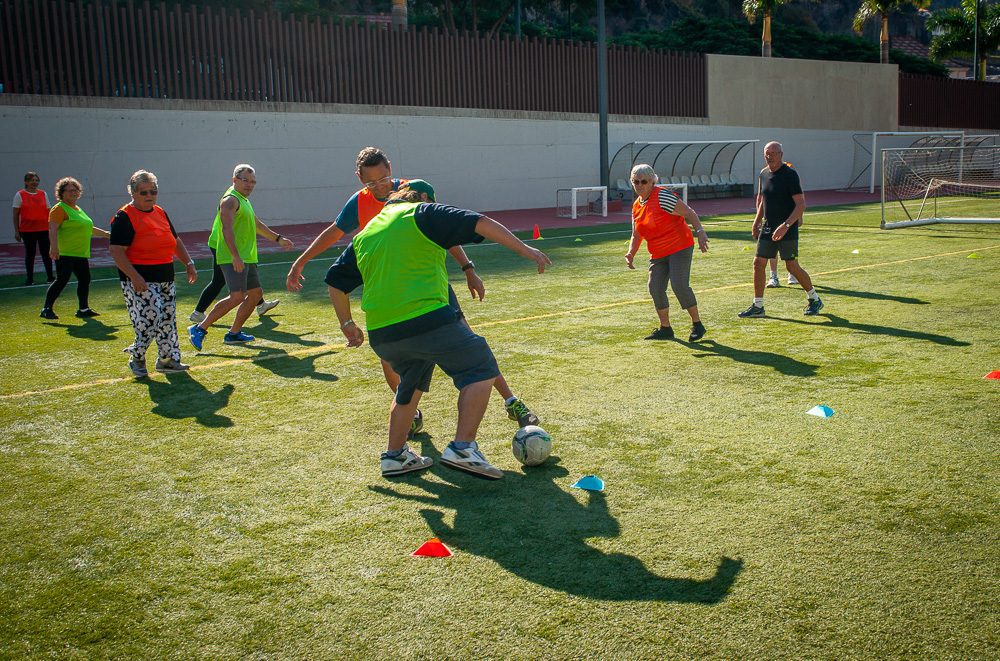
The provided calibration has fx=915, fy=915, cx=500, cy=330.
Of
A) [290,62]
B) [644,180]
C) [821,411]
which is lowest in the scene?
[821,411]

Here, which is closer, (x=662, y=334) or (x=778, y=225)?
(x=662, y=334)

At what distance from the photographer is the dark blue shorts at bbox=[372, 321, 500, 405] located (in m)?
5.18

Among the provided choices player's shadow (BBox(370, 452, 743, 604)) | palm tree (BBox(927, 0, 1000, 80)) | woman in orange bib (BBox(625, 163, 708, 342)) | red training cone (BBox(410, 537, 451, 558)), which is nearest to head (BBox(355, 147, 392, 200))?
player's shadow (BBox(370, 452, 743, 604))

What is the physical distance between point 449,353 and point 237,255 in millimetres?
5058

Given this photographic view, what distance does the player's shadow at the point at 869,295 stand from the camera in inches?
428

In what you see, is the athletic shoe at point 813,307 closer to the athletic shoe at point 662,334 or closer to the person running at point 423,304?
the athletic shoe at point 662,334

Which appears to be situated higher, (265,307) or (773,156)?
(773,156)

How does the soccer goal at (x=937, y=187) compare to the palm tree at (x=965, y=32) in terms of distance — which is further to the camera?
the palm tree at (x=965, y=32)

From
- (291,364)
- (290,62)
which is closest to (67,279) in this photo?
(291,364)

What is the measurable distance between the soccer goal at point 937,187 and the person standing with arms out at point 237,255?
14071 millimetres

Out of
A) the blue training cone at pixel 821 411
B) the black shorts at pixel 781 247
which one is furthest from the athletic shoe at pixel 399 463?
the black shorts at pixel 781 247

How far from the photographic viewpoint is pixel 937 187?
70.9 ft

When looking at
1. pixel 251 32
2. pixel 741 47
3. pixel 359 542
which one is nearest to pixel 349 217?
pixel 359 542

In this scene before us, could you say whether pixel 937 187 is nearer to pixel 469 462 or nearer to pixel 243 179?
pixel 243 179
